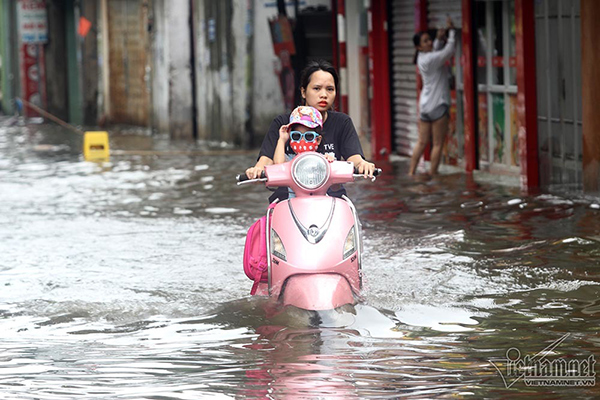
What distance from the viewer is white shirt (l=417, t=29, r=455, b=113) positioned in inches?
577

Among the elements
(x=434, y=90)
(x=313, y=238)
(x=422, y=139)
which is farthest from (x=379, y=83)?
(x=313, y=238)

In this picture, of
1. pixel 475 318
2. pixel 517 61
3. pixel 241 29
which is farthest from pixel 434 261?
pixel 241 29

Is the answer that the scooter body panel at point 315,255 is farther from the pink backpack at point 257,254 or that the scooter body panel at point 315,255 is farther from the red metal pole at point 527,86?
the red metal pole at point 527,86

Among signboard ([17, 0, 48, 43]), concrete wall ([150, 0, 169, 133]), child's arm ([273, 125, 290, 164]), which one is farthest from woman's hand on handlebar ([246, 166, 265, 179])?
signboard ([17, 0, 48, 43])

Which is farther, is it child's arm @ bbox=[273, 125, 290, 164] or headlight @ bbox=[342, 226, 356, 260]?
child's arm @ bbox=[273, 125, 290, 164]

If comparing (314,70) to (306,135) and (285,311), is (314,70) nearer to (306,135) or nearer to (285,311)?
(306,135)

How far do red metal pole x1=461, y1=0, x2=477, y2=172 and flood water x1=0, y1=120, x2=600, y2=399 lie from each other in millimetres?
1298

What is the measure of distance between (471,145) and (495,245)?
214 inches

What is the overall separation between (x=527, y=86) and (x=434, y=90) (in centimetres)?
186

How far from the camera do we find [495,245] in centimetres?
958

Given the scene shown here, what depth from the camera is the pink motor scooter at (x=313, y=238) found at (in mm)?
6645

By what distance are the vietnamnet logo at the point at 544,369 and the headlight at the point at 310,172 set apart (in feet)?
Answer: 4.53

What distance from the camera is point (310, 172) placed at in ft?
22.0

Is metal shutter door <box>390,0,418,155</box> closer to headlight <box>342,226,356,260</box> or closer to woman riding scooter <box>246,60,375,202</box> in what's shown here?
woman riding scooter <box>246,60,375,202</box>
